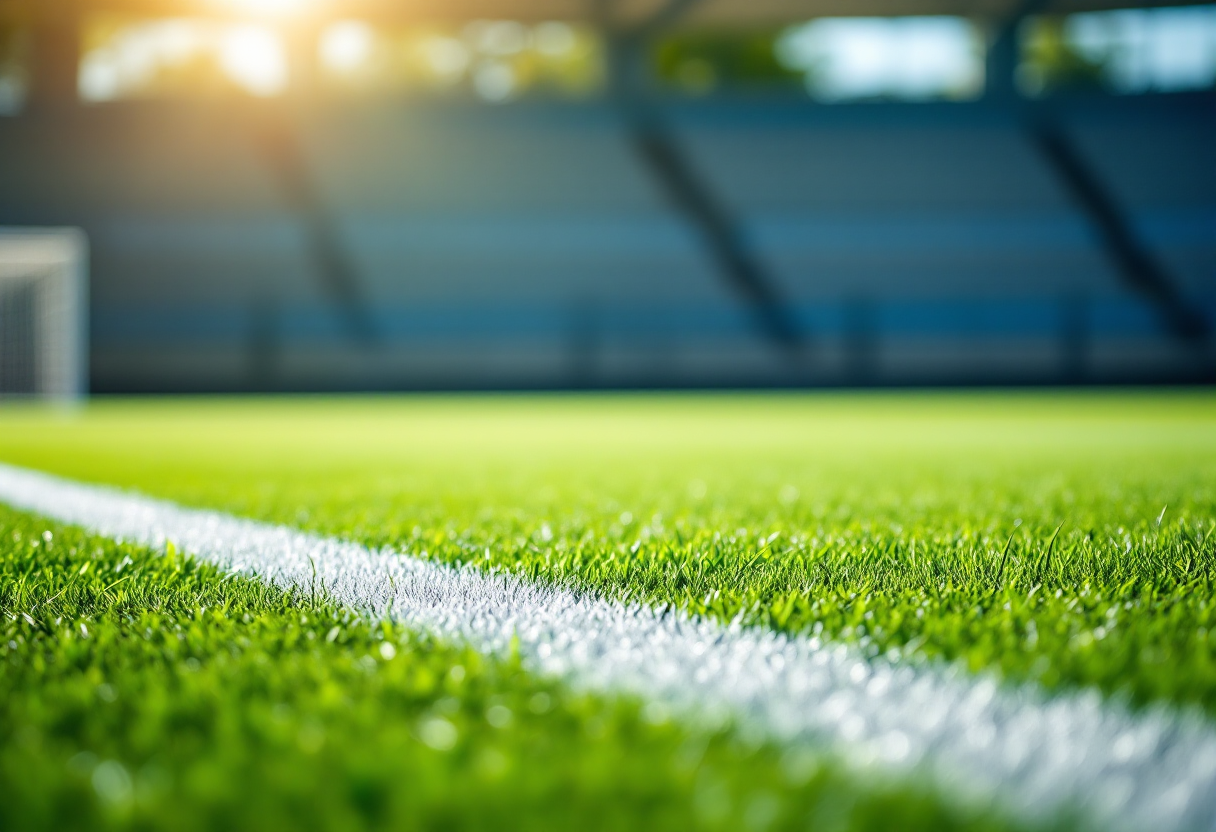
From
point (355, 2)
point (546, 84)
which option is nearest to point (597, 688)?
point (355, 2)

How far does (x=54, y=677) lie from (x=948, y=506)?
88.6 inches

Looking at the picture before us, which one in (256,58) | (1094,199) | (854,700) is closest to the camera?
(854,700)

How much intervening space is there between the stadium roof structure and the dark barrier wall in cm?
170

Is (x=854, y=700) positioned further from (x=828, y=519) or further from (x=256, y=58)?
(x=256, y=58)

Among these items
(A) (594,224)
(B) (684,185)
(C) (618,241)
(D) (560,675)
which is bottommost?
(C) (618,241)

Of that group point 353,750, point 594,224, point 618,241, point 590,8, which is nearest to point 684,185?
point 618,241

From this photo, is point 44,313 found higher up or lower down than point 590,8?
lower down

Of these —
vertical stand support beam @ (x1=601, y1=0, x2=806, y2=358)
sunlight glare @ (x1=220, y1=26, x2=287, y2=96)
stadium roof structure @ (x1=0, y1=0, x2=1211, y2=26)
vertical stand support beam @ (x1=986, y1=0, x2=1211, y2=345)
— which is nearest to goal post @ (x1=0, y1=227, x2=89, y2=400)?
stadium roof structure @ (x1=0, y1=0, x2=1211, y2=26)

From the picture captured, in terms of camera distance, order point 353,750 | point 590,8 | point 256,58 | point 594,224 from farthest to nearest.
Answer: point 256,58, point 590,8, point 594,224, point 353,750

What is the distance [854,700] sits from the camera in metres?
1.02

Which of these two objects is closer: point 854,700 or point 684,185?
point 854,700

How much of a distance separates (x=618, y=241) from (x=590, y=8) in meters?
4.43

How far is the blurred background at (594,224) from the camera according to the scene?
1866cm

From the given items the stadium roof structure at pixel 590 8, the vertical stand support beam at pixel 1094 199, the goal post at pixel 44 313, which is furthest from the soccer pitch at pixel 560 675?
the stadium roof structure at pixel 590 8
